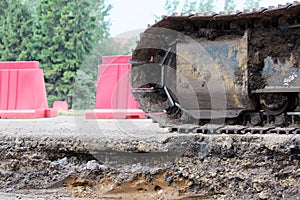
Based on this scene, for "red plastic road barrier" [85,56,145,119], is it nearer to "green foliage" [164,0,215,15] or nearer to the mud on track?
the mud on track

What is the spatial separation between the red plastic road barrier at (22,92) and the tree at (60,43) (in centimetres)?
1302

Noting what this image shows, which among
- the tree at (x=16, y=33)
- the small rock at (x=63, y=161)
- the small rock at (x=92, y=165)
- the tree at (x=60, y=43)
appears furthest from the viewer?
the tree at (x=16, y=33)

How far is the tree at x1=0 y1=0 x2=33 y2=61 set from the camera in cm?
2573

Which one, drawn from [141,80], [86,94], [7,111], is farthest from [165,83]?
[86,94]

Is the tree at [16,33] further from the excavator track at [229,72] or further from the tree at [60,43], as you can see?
the excavator track at [229,72]

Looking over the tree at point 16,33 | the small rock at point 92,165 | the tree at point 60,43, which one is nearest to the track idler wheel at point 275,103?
the small rock at point 92,165

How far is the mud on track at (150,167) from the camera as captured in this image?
12.0ft

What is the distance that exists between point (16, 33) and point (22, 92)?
1529cm

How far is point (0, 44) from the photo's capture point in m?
26.3

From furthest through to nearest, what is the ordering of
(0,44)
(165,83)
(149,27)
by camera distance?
(0,44), (165,83), (149,27)

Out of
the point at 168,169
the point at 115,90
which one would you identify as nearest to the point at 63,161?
the point at 168,169

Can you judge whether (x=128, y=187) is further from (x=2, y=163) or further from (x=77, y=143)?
(x=2, y=163)

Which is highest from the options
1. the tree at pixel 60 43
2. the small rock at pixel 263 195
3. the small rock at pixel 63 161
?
the tree at pixel 60 43

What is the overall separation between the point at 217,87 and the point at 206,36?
0.62 metres
